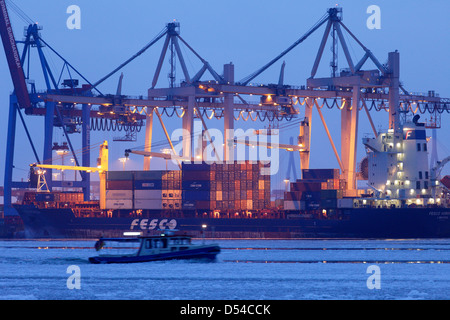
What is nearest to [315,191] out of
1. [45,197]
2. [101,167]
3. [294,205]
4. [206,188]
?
[294,205]

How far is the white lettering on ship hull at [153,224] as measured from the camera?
9088 centimetres

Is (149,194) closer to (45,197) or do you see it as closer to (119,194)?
(119,194)

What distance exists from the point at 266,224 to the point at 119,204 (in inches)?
584

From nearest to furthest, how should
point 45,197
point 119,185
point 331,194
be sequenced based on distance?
point 331,194 < point 119,185 < point 45,197

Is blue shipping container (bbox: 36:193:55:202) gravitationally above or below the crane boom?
below

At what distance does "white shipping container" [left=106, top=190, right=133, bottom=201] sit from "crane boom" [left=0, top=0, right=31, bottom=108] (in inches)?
543

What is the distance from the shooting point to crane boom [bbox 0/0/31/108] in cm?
9596

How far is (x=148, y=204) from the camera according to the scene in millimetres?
91250

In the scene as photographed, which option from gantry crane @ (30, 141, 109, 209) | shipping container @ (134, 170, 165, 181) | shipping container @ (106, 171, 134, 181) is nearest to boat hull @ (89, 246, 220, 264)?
shipping container @ (134, 170, 165, 181)

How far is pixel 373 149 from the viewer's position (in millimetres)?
87500

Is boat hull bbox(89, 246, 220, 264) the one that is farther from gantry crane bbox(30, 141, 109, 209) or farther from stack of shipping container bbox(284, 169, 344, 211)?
gantry crane bbox(30, 141, 109, 209)

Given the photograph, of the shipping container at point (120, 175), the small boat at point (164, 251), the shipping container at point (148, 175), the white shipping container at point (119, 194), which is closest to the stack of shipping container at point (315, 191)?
the shipping container at point (148, 175)

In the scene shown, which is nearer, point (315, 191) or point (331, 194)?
point (331, 194)

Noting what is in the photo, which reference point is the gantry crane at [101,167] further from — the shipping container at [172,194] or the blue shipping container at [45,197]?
the shipping container at [172,194]
